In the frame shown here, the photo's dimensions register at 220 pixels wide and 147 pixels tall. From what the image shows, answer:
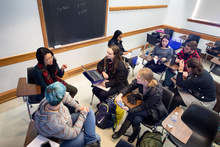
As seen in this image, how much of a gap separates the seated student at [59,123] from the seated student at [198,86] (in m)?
1.80

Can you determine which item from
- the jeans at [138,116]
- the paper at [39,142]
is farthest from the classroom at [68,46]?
the paper at [39,142]

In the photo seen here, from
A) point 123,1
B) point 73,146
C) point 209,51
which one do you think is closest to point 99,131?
point 73,146

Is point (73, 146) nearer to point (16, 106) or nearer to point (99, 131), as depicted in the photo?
point (99, 131)

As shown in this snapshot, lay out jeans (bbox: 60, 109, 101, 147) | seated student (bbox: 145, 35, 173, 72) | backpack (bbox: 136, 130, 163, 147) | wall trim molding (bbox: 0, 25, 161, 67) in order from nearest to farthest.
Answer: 1. jeans (bbox: 60, 109, 101, 147)
2. backpack (bbox: 136, 130, 163, 147)
3. wall trim molding (bbox: 0, 25, 161, 67)
4. seated student (bbox: 145, 35, 173, 72)

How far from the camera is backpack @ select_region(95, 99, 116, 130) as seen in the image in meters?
2.52

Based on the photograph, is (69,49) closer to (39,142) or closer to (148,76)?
(148,76)

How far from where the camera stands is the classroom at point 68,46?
8.46 ft

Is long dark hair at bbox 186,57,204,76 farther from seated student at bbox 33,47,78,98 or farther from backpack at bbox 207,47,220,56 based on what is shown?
backpack at bbox 207,47,220,56

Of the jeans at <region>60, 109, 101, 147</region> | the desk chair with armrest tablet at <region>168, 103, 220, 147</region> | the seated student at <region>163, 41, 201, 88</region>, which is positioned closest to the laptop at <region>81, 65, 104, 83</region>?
the jeans at <region>60, 109, 101, 147</region>

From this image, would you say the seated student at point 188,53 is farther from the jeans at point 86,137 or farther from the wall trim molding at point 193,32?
the wall trim molding at point 193,32

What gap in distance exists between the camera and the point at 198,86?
2525 mm

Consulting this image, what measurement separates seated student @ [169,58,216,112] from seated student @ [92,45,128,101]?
110 cm

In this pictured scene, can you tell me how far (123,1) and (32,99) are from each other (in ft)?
12.0

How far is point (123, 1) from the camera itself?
4297 millimetres
